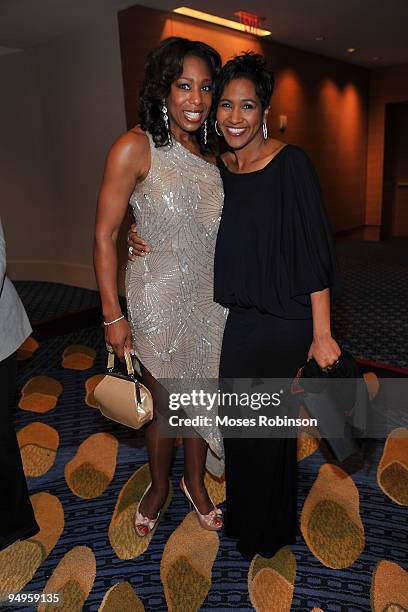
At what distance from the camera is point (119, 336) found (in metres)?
1.90

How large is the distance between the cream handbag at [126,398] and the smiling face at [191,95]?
0.89m

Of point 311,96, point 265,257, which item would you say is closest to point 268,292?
point 265,257

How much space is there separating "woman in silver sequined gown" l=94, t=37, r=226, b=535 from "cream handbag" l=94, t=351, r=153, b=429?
0.12m

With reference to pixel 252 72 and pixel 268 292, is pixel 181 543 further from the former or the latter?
pixel 252 72

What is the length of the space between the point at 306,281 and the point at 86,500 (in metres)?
1.61

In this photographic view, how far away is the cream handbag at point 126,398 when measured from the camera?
1798mm

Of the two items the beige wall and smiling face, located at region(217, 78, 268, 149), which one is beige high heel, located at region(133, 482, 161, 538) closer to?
smiling face, located at region(217, 78, 268, 149)

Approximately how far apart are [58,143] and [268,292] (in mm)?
5812

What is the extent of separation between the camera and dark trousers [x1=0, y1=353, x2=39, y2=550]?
185cm

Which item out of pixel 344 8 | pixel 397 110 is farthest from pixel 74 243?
pixel 397 110

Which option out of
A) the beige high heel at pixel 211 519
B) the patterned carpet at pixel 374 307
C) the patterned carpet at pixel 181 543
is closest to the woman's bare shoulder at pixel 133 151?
the patterned carpet at pixel 181 543

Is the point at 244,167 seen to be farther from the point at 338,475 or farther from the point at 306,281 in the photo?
the point at 338,475

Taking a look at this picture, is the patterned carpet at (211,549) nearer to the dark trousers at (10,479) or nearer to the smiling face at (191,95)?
the dark trousers at (10,479)

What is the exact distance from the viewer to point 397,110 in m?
10.5
